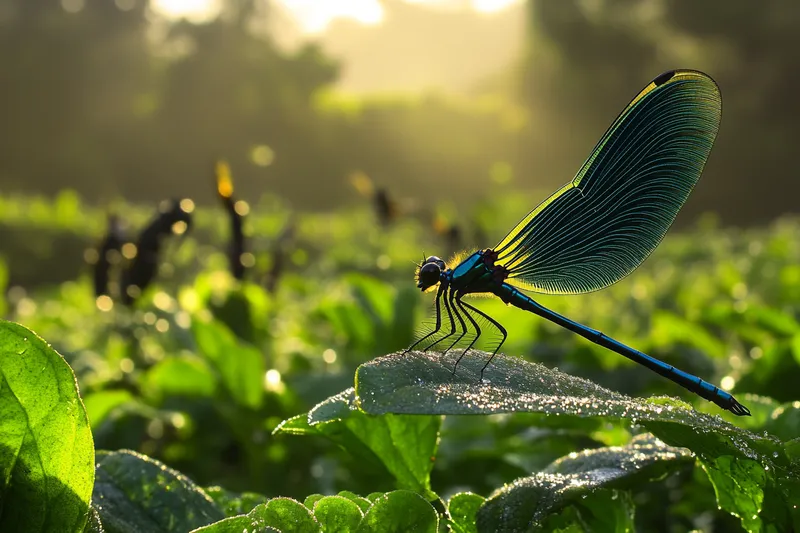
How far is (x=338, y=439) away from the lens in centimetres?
86

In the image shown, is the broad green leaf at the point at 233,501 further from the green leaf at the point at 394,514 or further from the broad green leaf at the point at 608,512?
the broad green leaf at the point at 608,512

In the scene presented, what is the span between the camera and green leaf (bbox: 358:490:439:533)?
0.64m

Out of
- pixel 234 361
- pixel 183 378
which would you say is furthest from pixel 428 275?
pixel 183 378

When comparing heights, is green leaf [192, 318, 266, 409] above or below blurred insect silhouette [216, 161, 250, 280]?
below

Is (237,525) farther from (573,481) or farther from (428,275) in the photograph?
(428,275)

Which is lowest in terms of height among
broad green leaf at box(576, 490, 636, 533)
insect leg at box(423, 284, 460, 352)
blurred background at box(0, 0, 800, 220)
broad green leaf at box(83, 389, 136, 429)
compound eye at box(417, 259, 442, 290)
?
broad green leaf at box(83, 389, 136, 429)

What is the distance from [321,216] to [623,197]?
8190 millimetres

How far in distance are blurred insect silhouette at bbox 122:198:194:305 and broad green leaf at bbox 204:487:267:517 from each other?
1.07 m

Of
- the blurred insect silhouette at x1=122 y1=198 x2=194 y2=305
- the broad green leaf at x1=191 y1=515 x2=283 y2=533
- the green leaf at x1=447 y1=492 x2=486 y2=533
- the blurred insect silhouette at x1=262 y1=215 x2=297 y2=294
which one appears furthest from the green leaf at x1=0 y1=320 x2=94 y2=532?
the blurred insect silhouette at x1=262 y1=215 x2=297 y2=294

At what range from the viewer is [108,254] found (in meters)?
2.11

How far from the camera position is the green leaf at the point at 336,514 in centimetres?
63

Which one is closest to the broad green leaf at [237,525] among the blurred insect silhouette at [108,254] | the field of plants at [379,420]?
the field of plants at [379,420]

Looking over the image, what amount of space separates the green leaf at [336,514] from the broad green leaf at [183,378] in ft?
3.16

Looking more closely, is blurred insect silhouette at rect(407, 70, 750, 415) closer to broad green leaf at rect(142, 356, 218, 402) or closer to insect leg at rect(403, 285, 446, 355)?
insect leg at rect(403, 285, 446, 355)
